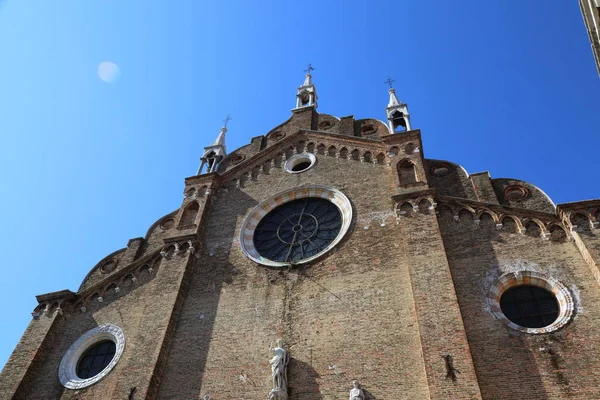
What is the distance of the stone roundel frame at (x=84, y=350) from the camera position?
13.9m

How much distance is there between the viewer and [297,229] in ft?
53.1

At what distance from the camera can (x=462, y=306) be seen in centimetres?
1195

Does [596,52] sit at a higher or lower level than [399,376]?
higher

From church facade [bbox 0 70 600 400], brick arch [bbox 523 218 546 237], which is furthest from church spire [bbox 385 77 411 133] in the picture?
brick arch [bbox 523 218 546 237]

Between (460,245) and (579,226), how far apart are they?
9.34ft

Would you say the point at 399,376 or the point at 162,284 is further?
the point at 162,284

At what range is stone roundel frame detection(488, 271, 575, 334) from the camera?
36.9 ft

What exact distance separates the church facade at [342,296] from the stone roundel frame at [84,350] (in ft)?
0.18

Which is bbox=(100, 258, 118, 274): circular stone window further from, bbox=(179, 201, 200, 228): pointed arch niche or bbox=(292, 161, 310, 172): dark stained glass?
bbox=(292, 161, 310, 172): dark stained glass

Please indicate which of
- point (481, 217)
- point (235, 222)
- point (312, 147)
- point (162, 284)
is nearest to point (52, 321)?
point (162, 284)

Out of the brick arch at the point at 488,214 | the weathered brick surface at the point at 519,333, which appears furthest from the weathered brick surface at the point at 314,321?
the brick arch at the point at 488,214

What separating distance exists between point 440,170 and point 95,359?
11.9 meters

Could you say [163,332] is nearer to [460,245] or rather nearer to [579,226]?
[460,245]

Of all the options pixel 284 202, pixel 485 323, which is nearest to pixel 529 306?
pixel 485 323
